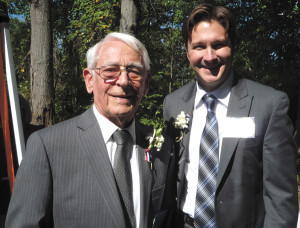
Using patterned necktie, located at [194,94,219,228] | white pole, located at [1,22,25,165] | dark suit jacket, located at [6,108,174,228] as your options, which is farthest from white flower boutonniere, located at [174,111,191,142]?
white pole, located at [1,22,25,165]

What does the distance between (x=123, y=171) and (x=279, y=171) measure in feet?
3.74

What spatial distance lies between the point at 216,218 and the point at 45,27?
4.54 metres

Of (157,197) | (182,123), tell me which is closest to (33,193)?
(157,197)

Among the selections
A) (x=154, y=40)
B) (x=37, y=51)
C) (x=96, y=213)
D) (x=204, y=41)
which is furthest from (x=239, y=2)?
(x=96, y=213)

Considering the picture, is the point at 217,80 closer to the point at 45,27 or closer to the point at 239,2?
the point at 45,27

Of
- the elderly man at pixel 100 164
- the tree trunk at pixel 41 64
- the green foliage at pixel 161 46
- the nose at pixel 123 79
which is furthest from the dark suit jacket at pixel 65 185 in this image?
the green foliage at pixel 161 46

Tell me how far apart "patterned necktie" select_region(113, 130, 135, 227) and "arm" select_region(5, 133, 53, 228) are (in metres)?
0.40

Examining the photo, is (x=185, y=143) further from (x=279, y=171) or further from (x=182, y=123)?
(x=279, y=171)

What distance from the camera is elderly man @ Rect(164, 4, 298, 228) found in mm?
2043

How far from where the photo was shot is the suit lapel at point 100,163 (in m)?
1.63

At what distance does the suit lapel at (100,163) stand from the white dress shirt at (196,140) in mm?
781

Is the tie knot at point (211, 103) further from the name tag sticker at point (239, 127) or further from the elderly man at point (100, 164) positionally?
the elderly man at point (100, 164)

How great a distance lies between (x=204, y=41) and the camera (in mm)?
2230

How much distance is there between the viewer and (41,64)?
506 centimetres
